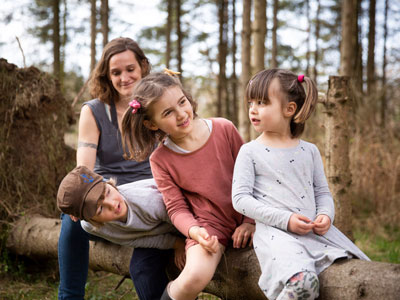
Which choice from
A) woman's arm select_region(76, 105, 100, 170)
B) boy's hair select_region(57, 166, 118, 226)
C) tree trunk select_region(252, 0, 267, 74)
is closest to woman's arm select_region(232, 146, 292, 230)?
boy's hair select_region(57, 166, 118, 226)

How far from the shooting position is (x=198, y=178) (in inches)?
87.7

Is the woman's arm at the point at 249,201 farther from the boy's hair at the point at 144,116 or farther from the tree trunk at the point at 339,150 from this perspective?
the tree trunk at the point at 339,150

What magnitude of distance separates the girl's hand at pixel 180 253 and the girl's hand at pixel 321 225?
2.64 feet

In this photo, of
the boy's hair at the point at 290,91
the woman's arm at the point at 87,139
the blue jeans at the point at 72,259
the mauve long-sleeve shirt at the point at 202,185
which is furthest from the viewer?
the woman's arm at the point at 87,139

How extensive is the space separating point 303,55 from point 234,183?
1671cm

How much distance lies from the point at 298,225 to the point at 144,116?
1.11 meters

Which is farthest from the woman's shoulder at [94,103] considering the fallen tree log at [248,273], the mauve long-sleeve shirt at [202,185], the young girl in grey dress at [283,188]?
the young girl in grey dress at [283,188]

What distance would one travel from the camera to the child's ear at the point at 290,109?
2.05 meters

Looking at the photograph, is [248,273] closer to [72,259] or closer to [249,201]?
[249,201]

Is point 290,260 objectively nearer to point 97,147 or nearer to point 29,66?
point 97,147

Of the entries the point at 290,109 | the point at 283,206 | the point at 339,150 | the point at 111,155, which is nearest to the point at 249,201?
the point at 283,206

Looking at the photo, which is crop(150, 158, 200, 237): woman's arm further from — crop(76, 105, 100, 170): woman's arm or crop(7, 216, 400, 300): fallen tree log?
crop(76, 105, 100, 170): woman's arm

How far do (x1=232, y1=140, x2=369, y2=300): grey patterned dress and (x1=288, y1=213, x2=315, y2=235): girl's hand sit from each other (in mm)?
21

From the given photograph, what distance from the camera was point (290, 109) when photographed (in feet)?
6.80
